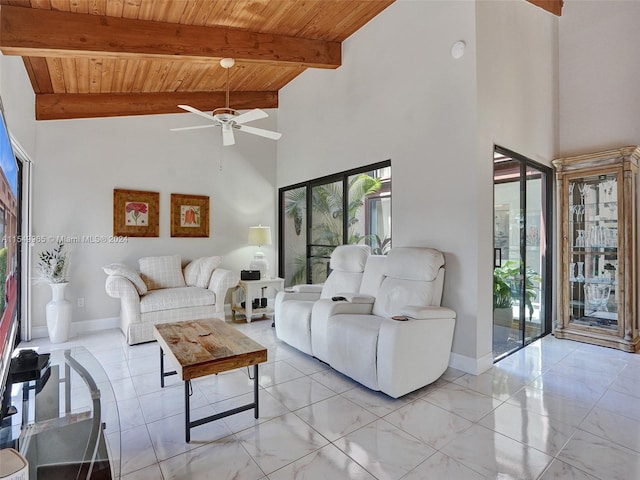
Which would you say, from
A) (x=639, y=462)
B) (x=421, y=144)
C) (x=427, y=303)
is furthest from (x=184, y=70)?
(x=639, y=462)

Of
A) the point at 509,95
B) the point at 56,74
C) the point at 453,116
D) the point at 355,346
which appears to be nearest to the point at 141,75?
the point at 56,74

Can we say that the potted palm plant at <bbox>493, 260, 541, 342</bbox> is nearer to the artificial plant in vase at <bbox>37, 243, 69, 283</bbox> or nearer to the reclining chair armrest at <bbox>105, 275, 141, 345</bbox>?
the reclining chair armrest at <bbox>105, 275, 141, 345</bbox>

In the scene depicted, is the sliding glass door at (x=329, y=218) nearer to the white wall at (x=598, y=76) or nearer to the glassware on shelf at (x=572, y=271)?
the glassware on shelf at (x=572, y=271)

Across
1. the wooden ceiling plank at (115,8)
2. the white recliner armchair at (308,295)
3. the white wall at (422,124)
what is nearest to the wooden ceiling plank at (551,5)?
the white wall at (422,124)

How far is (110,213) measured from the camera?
14.4 ft

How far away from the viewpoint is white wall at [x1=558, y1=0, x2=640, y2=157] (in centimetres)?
366

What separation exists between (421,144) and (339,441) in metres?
2.62

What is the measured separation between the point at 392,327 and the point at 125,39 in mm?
3419

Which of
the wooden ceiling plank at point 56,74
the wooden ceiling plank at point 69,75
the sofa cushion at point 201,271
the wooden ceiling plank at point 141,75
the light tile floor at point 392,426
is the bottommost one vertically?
the light tile floor at point 392,426

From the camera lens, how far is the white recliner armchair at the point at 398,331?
239cm

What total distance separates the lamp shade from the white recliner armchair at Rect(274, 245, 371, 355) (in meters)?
1.48

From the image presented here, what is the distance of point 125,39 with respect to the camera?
3078mm

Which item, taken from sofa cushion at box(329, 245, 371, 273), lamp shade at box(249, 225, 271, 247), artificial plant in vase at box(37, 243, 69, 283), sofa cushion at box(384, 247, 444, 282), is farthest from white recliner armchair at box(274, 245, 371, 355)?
artificial plant in vase at box(37, 243, 69, 283)

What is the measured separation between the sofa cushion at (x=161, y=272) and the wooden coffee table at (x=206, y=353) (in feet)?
6.11
